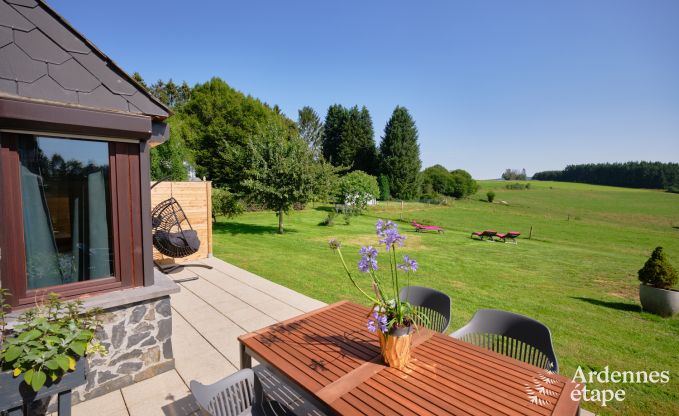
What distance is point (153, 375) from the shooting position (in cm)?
276

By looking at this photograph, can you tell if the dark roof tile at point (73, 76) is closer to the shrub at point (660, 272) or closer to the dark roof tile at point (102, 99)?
the dark roof tile at point (102, 99)

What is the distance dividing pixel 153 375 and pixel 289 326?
63.0 inches

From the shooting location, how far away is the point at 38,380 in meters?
1.51

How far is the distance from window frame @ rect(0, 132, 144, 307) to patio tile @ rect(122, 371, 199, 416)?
85 cm

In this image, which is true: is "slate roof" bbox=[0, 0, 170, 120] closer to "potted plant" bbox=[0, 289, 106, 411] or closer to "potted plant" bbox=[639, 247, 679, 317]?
"potted plant" bbox=[0, 289, 106, 411]

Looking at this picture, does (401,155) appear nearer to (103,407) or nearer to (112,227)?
(112,227)

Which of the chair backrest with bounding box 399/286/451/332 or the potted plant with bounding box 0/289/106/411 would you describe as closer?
the potted plant with bounding box 0/289/106/411

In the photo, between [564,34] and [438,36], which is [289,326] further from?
[438,36]

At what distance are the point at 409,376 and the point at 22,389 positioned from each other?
1.96 m

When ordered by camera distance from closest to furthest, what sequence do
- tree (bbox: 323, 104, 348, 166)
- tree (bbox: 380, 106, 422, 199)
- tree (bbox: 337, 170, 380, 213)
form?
tree (bbox: 337, 170, 380, 213)
tree (bbox: 380, 106, 422, 199)
tree (bbox: 323, 104, 348, 166)

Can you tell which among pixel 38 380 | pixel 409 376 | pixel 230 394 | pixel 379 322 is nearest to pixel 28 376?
pixel 38 380

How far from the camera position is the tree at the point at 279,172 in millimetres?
10711

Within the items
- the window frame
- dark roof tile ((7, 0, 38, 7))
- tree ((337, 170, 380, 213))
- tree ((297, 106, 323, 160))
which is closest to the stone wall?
the window frame

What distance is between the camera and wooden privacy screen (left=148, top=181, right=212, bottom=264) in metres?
6.56
